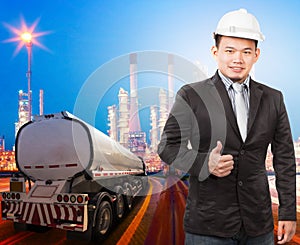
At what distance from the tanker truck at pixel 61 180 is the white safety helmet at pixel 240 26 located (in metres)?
5.67

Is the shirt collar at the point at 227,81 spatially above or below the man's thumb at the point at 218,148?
above

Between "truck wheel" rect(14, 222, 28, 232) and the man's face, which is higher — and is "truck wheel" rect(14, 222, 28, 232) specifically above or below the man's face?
below

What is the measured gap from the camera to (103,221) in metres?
7.55

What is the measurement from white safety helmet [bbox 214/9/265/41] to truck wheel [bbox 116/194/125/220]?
24.6 ft

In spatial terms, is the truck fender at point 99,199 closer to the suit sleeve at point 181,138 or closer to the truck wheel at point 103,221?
the truck wheel at point 103,221

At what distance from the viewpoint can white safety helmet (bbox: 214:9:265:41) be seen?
2.02 metres

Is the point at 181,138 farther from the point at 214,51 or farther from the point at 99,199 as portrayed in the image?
the point at 99,199

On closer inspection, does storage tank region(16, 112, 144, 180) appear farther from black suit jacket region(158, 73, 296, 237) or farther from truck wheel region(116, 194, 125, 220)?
black suit jacket region(158, 73, 296, 237)

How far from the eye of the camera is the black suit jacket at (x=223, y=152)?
1949 mm

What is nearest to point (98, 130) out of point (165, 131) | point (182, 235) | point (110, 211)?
point (110, 211)

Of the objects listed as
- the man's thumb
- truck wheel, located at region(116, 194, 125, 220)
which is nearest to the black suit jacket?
the man's thumb

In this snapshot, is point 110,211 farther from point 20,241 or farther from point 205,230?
point 205,230

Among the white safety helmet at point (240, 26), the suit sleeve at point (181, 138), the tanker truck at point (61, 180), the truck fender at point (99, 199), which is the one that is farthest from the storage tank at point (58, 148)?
the white safety helmet at point (240, 26)

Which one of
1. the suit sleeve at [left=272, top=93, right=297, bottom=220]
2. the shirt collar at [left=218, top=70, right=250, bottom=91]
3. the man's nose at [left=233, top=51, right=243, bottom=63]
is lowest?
the suit sleeve at [left=272, top=93, right=297, bottom=220]
